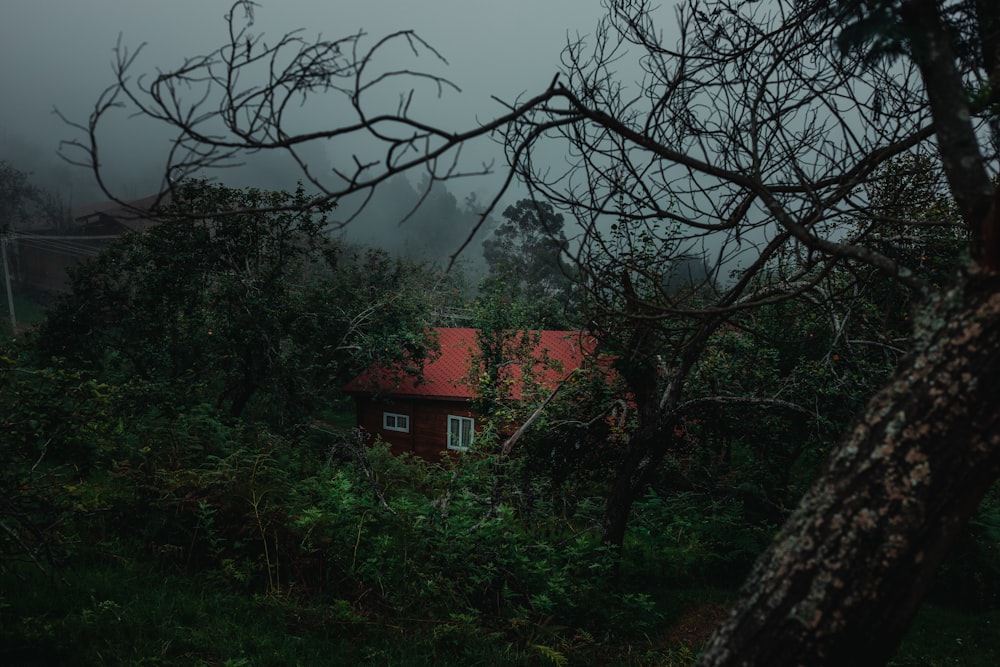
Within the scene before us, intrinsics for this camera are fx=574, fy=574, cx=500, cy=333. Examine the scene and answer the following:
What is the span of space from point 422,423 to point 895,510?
20115 millimetres

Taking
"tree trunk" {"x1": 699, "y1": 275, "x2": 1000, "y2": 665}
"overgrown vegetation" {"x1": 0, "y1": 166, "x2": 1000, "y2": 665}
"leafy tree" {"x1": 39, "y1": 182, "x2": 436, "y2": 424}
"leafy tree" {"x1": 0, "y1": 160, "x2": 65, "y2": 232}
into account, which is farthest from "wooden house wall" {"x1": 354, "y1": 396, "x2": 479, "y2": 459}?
"leafy tree" {"x1": 0, "y1": 160, "x2": 65, "y2": 232}

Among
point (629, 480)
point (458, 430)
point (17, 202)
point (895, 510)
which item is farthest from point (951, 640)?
point (17, 202)

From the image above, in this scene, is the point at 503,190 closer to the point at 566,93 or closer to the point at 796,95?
the point at 566,93

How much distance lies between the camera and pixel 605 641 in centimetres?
507

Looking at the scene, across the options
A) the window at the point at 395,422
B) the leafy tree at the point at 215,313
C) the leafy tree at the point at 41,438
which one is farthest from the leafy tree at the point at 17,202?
the leafy tree at the point at 41,438

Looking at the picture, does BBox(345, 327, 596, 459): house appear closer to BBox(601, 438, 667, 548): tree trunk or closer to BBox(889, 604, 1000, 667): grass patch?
BBox(889, 604, 1000, 667): grass patch

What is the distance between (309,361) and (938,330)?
644 inches

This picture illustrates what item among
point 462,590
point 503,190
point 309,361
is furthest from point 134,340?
point 503,190

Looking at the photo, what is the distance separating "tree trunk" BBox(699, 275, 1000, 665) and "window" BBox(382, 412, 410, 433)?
20.2m

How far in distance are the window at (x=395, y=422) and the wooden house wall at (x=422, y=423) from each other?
4.5 inches

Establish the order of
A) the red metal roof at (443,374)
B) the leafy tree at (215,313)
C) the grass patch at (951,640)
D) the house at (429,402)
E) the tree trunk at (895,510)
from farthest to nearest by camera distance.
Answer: the house at (429,402) → the red metal roof at (443,374) → the leafy tree at (215,313) → the grass patch at (951,640) → the tree trunk at (895,510)

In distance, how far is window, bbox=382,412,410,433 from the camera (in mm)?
21281

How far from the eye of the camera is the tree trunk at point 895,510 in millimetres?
1466

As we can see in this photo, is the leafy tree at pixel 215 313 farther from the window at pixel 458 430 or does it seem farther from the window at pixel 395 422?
the window at pixel 395 422
